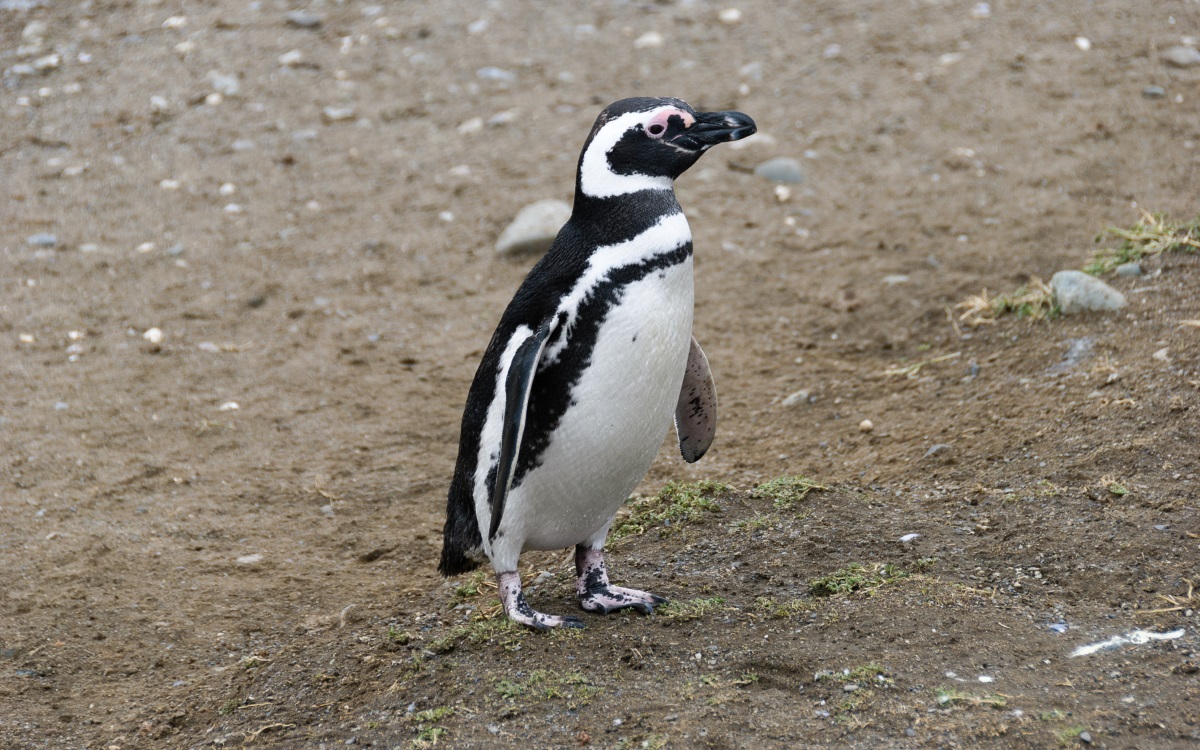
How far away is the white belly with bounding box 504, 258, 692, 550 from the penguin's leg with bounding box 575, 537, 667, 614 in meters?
0.14

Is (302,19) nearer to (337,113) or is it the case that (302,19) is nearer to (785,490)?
(337,113)

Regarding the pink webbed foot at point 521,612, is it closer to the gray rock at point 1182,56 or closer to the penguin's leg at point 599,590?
the penguin's leg at point 599,590

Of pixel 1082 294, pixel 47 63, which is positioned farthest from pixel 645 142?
pixel 47 63

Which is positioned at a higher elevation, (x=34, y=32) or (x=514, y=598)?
(x=34, y=32)

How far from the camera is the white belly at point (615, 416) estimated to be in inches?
108

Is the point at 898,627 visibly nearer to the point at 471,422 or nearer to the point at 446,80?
the point at 471,422

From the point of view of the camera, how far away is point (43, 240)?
6.07 m

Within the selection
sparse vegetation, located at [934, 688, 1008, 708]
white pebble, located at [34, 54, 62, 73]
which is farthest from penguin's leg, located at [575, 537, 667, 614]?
white pebble, located at [34, 54, 62, 73]

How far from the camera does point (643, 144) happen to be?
2.77 metres

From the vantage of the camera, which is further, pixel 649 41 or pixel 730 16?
pixel 730 16

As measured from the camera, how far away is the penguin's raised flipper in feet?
8.82

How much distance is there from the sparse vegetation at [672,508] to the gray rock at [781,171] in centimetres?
297

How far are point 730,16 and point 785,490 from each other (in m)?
5.28

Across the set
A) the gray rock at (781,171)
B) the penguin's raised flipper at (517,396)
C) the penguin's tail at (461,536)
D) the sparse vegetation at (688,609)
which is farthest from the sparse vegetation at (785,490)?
the gray rock at (781,171)
